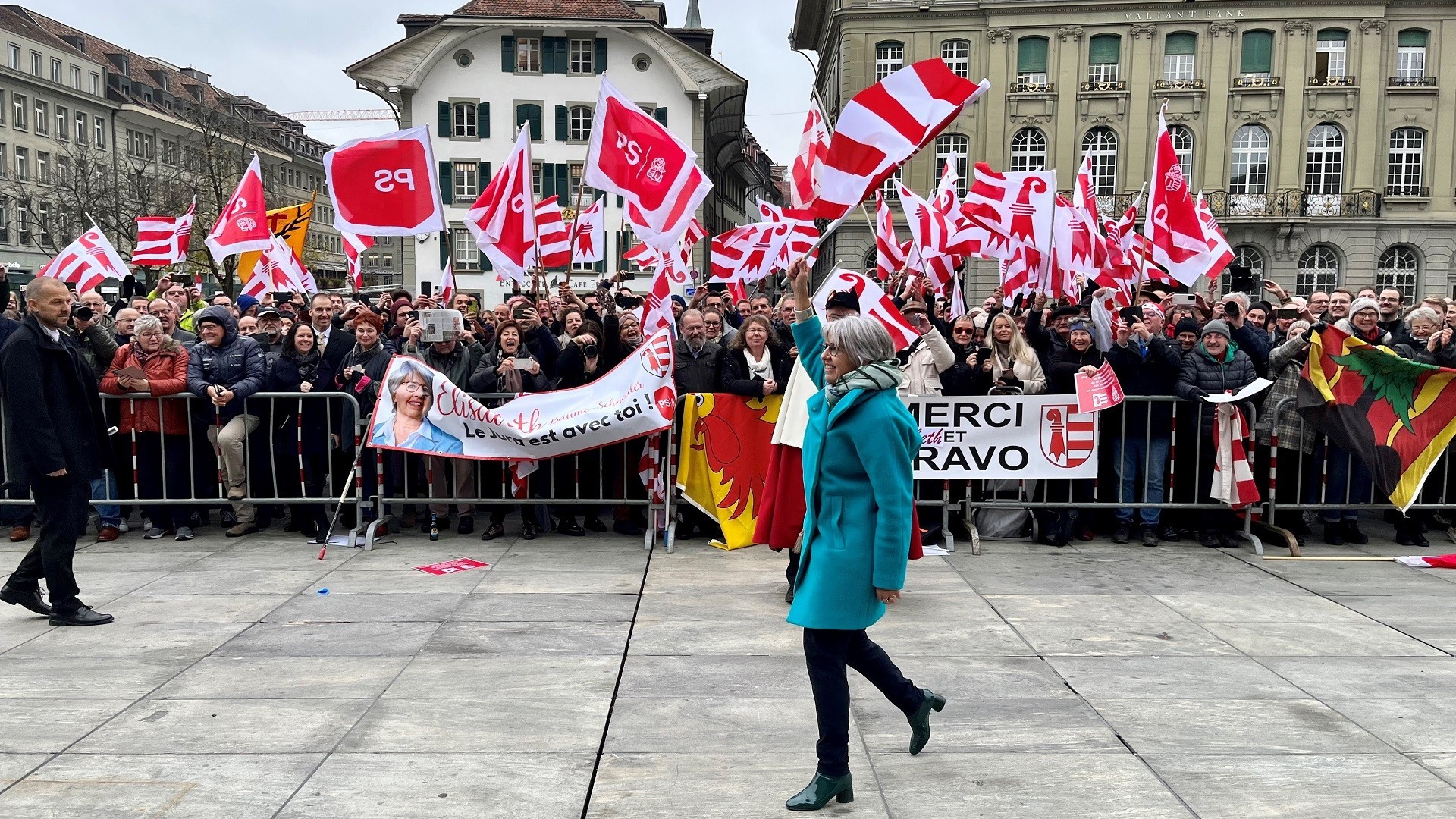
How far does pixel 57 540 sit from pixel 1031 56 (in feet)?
159

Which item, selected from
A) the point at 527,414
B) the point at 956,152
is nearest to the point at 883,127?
the point at 527,414

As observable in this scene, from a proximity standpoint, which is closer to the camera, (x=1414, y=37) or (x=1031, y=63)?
(x=1414, y=37)

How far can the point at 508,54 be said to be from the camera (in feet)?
172

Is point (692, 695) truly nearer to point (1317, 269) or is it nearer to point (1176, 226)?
point (1176, 226)

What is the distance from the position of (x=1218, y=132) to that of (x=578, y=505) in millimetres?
46407

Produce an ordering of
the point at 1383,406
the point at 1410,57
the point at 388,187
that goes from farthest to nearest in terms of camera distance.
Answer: the point at 1410,57 → the point at 388,187 → the point at 1383,406

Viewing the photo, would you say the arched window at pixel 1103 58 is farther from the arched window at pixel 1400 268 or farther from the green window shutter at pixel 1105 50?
the arched window at pixel 1400 268

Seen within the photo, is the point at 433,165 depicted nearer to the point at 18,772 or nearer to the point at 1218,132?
the point at 18,772

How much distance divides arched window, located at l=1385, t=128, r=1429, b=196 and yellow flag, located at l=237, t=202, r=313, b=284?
4668cm

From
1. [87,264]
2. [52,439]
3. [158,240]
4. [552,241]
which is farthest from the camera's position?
[158,240]

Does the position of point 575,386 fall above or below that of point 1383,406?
above

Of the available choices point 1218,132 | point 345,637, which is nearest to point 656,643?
point 345,637

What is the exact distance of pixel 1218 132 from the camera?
48531 mm

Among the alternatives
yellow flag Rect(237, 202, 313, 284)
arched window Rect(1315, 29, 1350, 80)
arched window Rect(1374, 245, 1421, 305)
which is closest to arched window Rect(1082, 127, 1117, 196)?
arched window Rect(1315, 29, 1350, 80)
